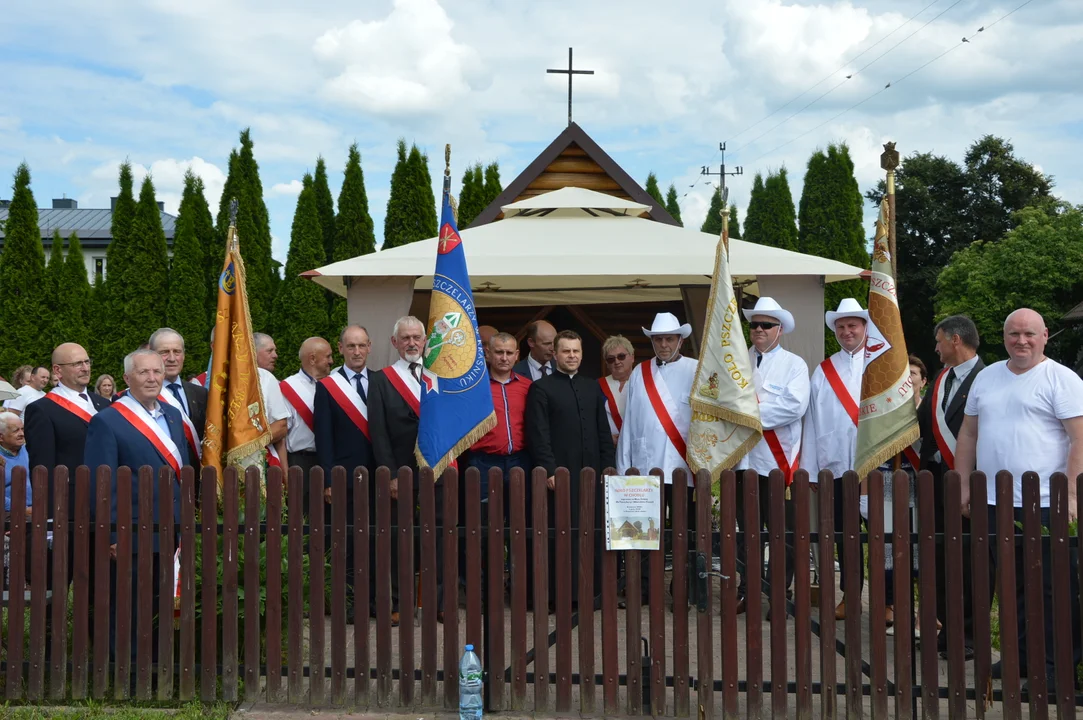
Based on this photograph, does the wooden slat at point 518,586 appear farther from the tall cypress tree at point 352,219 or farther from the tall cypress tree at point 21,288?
the tall cypress tree at point 21,288

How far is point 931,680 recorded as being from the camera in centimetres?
405

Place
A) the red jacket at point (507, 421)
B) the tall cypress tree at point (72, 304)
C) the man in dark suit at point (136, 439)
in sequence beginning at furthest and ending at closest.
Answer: the tall cypress tree at point (72, 304), the red jacket at point (507, 421), the man in dark suit at point (136, 439)

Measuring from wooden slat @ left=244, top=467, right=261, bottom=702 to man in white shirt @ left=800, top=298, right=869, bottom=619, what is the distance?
3009 millimetres

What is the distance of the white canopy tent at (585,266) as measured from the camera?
7.08 m

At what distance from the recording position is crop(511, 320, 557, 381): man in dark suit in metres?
6.69

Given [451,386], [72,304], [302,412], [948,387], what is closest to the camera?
[451,386]

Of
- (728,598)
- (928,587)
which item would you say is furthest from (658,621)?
(928,587)

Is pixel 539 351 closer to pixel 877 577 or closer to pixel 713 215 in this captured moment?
Result: pixel 877 577

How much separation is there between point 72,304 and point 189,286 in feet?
7.87

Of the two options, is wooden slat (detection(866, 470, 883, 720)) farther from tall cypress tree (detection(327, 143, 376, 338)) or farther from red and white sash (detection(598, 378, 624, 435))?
tall cypress tree (detection(327, 143, 376, 338))

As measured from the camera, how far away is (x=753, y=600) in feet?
13.4

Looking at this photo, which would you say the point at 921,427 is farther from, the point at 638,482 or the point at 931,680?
the point at 638,482

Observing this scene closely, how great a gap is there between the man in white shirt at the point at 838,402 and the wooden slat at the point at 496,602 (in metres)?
2.09

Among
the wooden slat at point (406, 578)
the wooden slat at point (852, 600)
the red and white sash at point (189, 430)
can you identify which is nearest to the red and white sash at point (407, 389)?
the red and white sash at point (189, 430)
